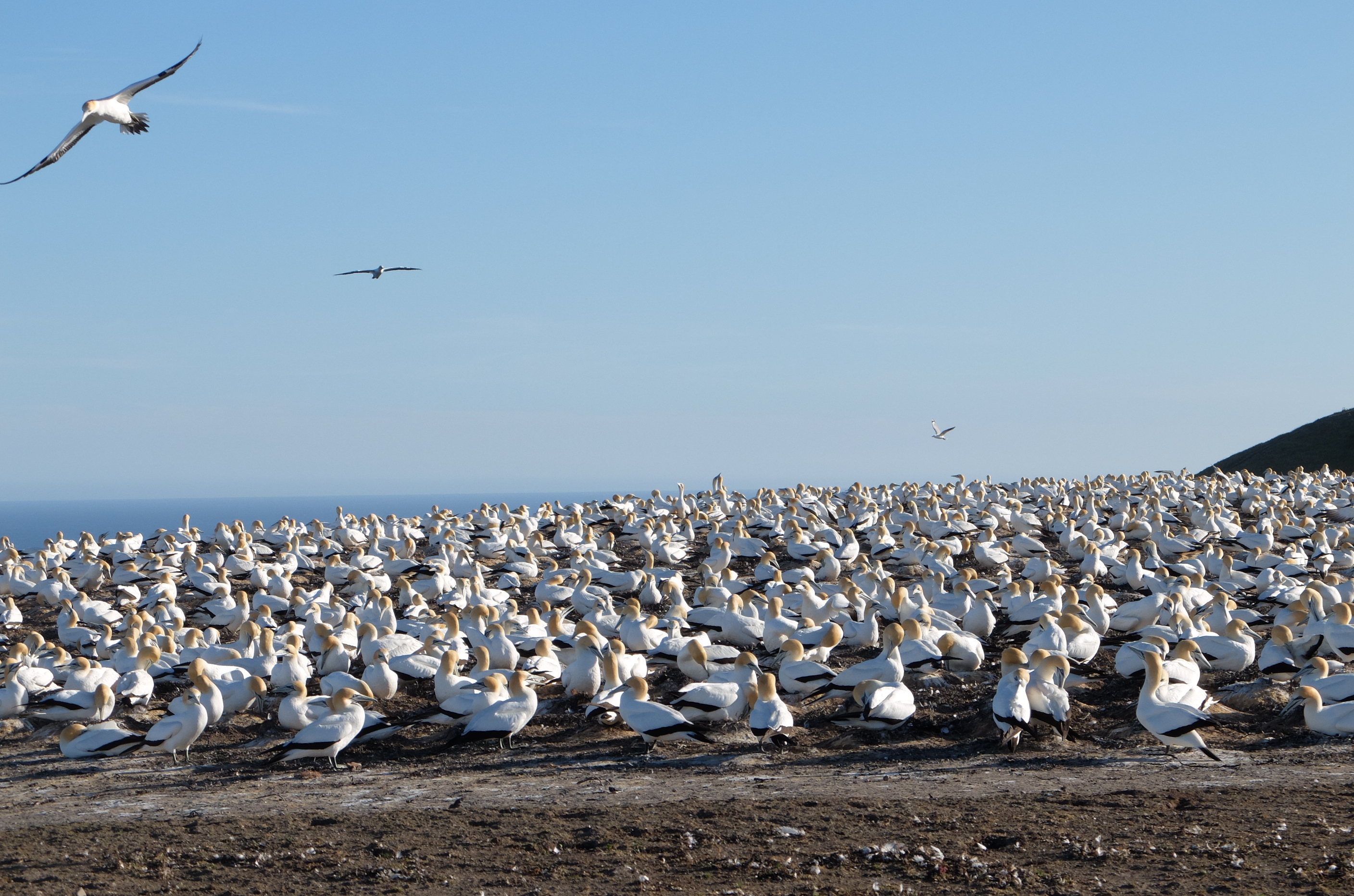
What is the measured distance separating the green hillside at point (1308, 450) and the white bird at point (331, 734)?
1912 inches

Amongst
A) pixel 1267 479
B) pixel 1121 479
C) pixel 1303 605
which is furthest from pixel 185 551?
pixel 1267 479

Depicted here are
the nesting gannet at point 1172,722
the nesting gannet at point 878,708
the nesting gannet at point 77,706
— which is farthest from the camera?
the nesting gannet at point 77,706

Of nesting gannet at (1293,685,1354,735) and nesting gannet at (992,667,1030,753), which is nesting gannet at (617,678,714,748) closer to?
nesting gannet at (992,667,1030,753)

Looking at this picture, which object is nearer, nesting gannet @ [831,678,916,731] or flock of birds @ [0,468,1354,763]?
nesting gannet @ [831,678,916,731]

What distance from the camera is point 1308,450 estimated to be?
54031mm

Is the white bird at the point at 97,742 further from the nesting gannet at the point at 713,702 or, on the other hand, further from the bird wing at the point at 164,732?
the nesting gannet at the point at 713,702

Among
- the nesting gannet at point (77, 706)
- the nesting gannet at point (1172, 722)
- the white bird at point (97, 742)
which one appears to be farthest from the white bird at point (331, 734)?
the nesting gannet at point (1172, 722)

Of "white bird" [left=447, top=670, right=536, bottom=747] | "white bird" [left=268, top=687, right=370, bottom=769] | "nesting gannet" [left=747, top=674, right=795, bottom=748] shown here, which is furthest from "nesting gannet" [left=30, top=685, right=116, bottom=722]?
"nesting gannet" [left=747, top=674, right=795, bottom=748]

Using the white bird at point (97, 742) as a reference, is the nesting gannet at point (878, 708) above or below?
above

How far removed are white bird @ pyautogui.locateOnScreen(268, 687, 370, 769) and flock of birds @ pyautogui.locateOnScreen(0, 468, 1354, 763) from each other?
0.09ft

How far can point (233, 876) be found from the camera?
7.82 meters

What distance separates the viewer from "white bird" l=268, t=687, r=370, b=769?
10.5 meters

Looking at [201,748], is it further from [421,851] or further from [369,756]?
[421,851]

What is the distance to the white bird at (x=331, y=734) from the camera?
34.3 feet
